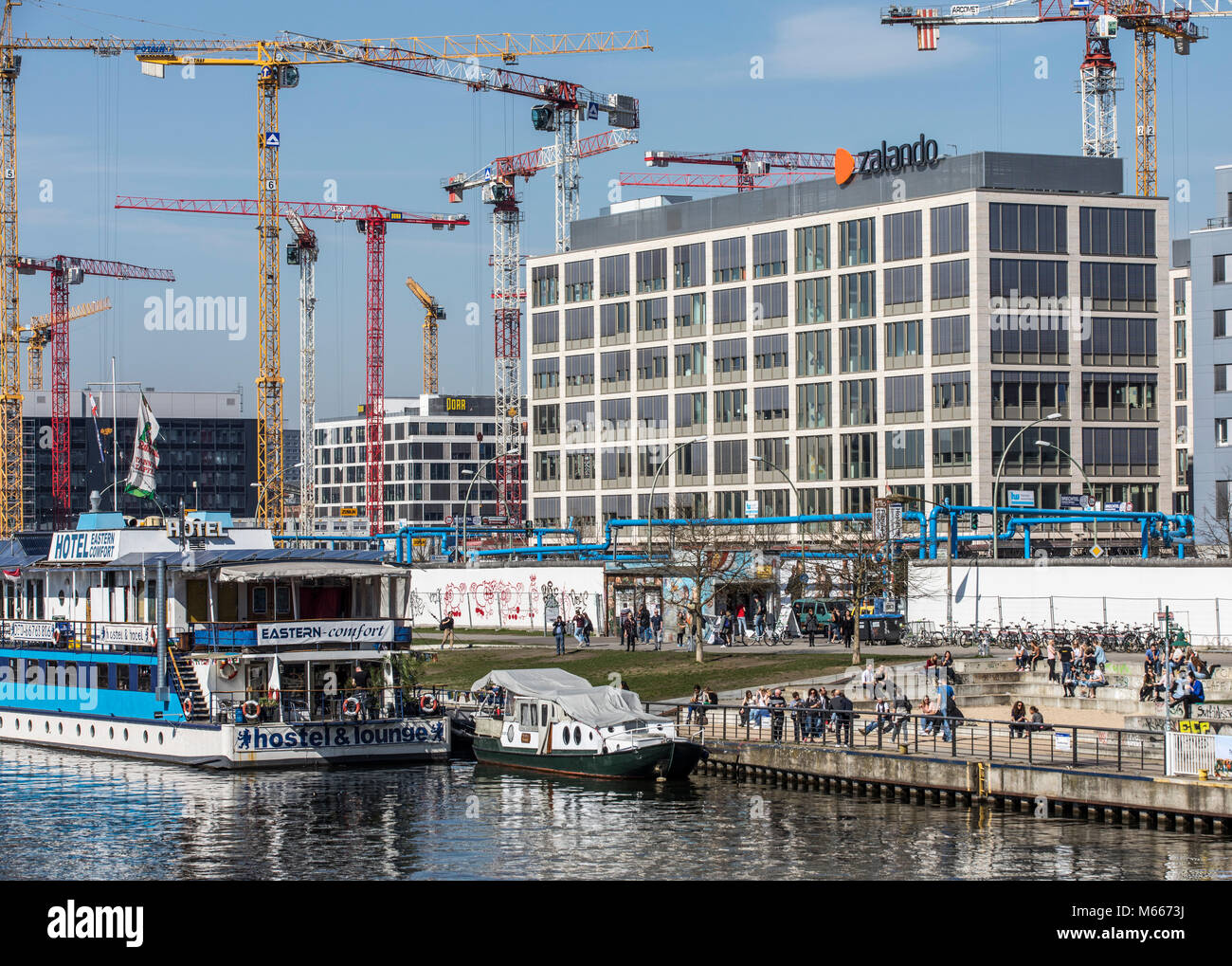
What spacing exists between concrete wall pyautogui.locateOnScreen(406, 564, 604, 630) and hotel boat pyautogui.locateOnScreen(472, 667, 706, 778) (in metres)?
32.8

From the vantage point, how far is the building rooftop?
354ft

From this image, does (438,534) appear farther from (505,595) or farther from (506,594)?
(506,594)

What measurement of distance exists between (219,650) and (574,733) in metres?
11.4

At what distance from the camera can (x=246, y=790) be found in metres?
45.2

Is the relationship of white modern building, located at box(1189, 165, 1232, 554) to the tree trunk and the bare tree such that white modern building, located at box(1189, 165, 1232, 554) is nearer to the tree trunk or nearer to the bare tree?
the bare tree

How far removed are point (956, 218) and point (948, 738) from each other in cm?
6939

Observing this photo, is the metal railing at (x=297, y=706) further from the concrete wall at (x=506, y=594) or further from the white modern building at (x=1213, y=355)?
the white modern building at (x=1213, y=355)

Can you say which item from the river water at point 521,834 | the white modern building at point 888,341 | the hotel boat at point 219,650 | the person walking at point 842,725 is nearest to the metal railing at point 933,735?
the person walking at point 842,725

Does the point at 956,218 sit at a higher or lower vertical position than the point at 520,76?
lower

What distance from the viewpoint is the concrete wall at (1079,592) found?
64.2 m

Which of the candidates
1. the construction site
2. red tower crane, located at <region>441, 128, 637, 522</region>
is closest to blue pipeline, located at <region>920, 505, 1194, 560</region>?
the construction site
